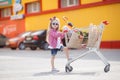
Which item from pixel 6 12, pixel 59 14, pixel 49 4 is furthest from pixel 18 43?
pixel 6 12

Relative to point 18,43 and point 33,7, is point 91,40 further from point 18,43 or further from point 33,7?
point 33,7

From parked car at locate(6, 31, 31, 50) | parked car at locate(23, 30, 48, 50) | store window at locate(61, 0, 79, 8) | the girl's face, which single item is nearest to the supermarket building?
store window at locate(61, 0, 79, 8)

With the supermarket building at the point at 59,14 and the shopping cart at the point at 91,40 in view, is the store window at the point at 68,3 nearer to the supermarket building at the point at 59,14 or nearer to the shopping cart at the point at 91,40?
the supermarket building at the point at 59,14

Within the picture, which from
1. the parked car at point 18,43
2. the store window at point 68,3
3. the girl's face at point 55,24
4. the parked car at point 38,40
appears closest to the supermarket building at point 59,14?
the store window at point 68,3

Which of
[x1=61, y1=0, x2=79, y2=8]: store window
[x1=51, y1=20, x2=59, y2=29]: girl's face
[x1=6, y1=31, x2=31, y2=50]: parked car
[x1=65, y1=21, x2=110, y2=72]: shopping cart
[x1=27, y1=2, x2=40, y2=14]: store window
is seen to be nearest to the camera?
[x1=65, y1=21, x2=110, y2=72]: shopping cart

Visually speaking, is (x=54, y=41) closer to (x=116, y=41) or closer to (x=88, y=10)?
(x=116, y=41)

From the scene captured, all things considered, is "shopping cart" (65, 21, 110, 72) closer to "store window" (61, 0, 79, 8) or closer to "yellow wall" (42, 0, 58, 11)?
"store window" (61, 0, 79, 8)

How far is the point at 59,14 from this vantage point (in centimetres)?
3123

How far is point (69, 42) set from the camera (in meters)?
11.1

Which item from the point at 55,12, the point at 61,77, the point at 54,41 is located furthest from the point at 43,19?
the point at 61,77

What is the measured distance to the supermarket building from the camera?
87.5 feet

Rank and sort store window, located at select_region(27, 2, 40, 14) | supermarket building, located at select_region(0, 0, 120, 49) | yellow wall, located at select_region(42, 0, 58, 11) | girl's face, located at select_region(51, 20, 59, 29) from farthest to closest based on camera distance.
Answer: store window, located at select_region(27, 2, 40, 14) → yellow wall, located at select_region(42, 0, 58, 11) → supermarket building, located at select_region(0, 0, 120, 49) → girl's face, located at select_region(51, 20, 59, 29)

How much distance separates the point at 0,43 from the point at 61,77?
84.2ft

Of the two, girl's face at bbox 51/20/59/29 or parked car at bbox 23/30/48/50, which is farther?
parked car at bbox 23/30/48/50
